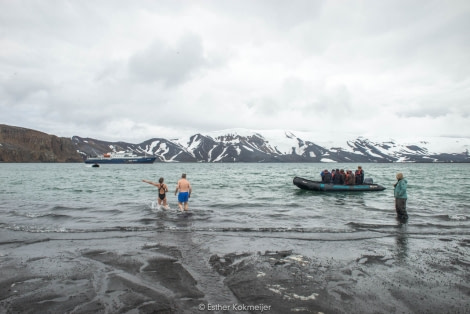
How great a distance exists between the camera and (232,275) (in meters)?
6.84

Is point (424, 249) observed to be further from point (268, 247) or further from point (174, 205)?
point (174, 205)

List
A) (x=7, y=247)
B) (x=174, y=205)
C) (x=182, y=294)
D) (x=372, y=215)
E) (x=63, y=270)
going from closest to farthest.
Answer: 1. (x=182, y=294)
2. (x=63, y=270)
3. (x=7, y=247)
4. (x=372, y=215)
5. (x=174, y=205)

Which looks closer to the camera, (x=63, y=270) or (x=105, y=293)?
(x=105, y=293)

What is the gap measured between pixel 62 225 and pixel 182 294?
9.50 metres

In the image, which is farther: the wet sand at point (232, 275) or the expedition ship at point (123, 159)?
the expedition ship at point (123, 159)

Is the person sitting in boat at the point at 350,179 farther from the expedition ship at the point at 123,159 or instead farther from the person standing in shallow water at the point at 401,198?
the expedition ship at the point at 123,159

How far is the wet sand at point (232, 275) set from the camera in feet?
17.6

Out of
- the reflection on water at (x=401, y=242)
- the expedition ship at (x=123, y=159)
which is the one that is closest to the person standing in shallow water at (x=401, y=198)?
Answer: the reflection on water at (x=401, y=242)

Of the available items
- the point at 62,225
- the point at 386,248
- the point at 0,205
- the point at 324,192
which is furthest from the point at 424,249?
the point at 0,205

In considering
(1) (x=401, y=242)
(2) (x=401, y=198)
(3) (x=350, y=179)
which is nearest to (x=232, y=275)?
(1) (x=401, y=242)

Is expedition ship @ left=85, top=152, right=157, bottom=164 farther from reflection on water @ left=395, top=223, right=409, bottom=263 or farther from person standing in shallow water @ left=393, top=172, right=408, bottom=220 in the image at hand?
reflection on water @ left=395, top=223, right=409, bottom=263

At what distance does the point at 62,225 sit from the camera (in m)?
13.0

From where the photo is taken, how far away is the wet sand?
5.37m

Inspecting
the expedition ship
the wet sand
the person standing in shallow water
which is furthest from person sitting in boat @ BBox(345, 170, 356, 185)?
the expedition ship
